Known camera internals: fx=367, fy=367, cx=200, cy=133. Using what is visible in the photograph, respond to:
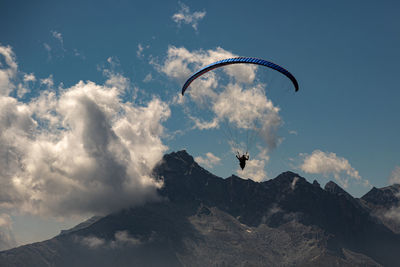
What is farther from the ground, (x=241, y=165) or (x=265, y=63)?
(x=265, y=63)

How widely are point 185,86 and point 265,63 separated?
20.0m

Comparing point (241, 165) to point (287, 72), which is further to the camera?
point (241, 165)

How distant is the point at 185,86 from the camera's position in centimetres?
7994

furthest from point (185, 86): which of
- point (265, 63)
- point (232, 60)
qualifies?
point (265, 63)

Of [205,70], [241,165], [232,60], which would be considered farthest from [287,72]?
[241,165]

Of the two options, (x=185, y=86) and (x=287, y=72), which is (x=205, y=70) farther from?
(x=287, y=72)

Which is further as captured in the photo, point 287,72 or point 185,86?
point 185,86

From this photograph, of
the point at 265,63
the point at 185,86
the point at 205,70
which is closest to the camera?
the point at 265,63

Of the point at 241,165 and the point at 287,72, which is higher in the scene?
the point at 287,72

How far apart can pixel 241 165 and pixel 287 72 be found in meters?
20.8

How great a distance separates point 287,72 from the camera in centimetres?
7044

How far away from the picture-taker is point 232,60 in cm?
6850

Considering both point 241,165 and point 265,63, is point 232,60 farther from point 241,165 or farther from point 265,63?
point 241,165

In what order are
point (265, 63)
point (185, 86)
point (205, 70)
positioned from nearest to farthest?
point (265, 63) < point (205, 70) < point (185, 86)
